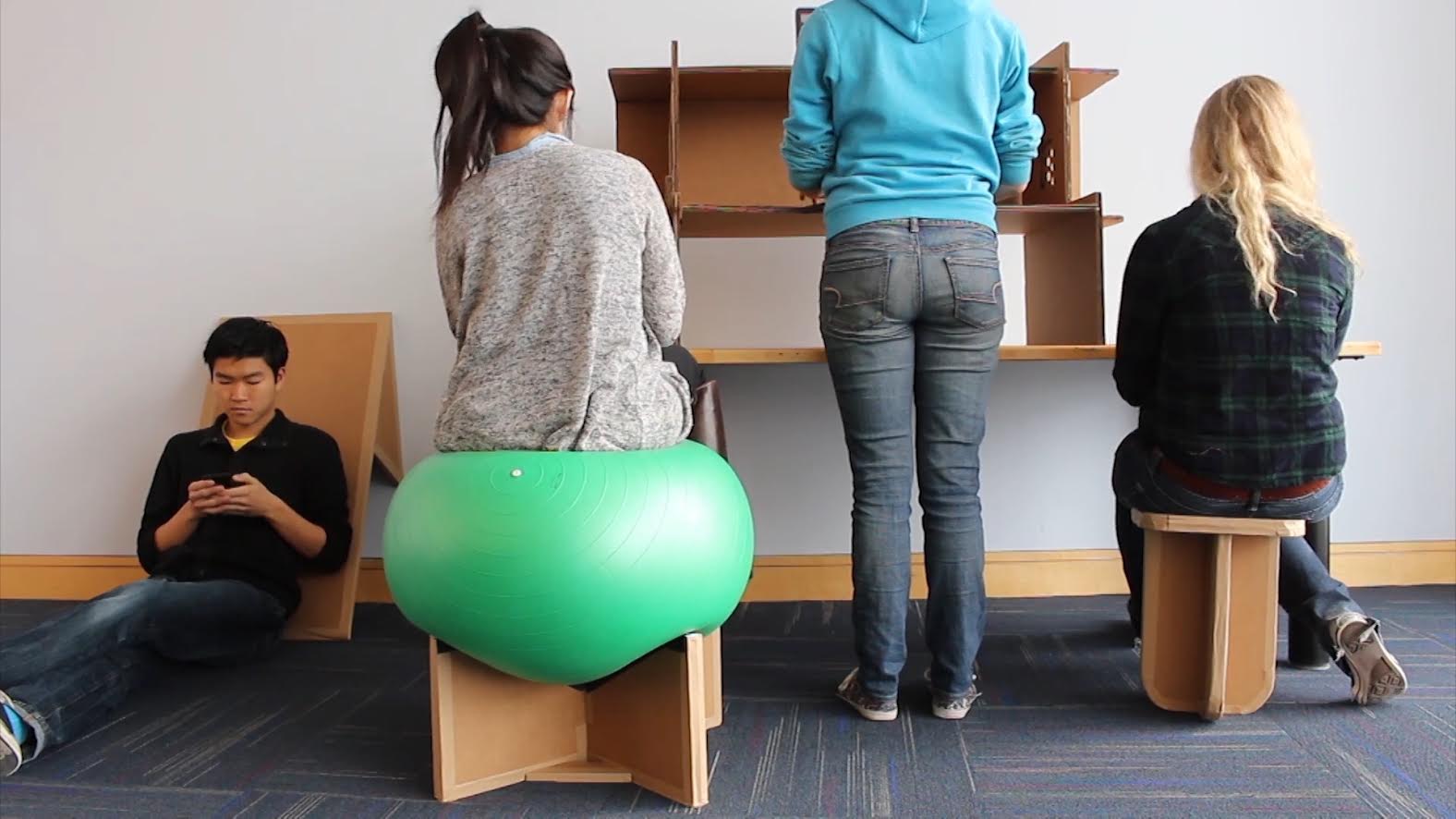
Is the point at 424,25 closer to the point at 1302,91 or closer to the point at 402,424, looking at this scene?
the point at 402,424

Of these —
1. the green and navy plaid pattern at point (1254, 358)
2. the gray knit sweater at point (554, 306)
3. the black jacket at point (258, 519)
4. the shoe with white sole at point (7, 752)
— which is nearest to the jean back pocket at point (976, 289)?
the green and navy plaid pattern at point (1254, 358)

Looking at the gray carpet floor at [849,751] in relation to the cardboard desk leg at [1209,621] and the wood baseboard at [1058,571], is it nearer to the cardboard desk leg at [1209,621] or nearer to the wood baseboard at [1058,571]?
the cardboard desk leg at [1209,621]

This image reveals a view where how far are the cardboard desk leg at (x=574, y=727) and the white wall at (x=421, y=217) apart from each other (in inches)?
44.9

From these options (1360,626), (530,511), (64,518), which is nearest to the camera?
(530,511)

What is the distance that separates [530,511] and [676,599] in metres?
0.24

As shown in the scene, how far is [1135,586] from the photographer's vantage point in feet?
6.81

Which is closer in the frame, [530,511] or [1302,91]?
[530,511]

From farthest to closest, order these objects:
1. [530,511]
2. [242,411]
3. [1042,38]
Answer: [1042,38] < [242,411] < [530,511]

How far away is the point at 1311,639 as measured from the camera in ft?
6.69

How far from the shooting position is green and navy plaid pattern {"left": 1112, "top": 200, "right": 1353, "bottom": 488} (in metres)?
1.70

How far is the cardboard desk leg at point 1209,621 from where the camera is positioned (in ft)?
5.68

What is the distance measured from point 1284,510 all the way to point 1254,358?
0.88 ft

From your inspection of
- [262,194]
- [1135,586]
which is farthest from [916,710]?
[262,194]

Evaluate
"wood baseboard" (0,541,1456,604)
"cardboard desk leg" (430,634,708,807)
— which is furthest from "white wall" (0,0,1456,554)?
"cardboard desk leg" (430,634,708,807)
